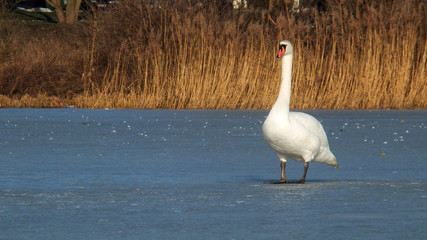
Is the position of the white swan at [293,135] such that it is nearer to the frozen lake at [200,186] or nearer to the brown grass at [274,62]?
the frozen lake at [200,186]

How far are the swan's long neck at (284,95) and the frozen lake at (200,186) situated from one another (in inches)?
24.6

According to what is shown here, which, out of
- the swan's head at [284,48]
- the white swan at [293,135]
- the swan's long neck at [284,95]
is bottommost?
the white swan at [293,135]

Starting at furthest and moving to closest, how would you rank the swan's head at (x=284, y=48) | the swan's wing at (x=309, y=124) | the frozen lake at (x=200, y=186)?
1. the swan's head at (x=284, y=48)
2. the swan's wing at (x=309, y=124)
3. the frozen lake at (x=200, y=186)

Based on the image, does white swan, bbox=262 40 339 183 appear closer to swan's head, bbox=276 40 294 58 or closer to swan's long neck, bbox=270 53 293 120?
swan's long neck, bbox=270 53 293 120

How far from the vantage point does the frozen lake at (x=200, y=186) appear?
5.01 m

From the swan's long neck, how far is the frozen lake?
625 mm

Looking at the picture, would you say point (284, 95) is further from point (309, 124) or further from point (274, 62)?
point (274, 62)

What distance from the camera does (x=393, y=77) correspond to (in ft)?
57.5

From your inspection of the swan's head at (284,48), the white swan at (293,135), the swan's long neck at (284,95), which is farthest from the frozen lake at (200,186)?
the swan's head at (284,48)

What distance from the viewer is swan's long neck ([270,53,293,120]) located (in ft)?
23.0

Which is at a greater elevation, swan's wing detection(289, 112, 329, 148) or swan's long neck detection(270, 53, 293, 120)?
swan's long neck detection(270, 53, 293, 120)

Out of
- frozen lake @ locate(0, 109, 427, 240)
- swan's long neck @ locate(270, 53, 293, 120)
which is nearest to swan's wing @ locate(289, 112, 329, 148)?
swan's long neck @ locate(270, 53, 293, 120)

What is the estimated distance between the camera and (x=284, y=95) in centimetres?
747

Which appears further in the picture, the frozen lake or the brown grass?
the brown grass
